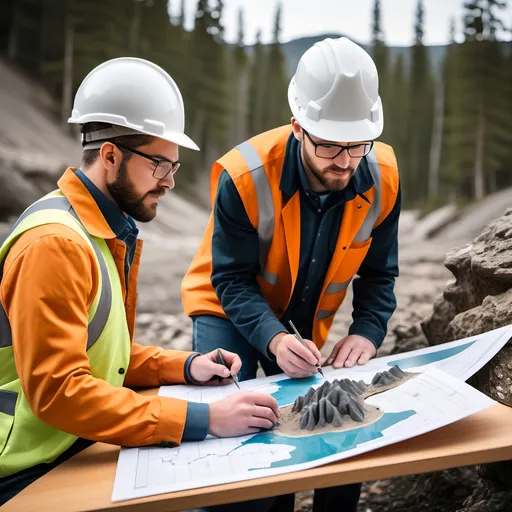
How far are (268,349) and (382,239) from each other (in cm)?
65

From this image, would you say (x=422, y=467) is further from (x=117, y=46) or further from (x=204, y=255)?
(x=117, y=46)

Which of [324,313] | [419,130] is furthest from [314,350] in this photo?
[419,130]

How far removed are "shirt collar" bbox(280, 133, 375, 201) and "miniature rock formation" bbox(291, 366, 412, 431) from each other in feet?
2.55

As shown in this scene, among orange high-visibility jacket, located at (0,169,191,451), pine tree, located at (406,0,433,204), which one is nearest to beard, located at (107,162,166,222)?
orange high-visibility jacket, located at (0,169,191,451)

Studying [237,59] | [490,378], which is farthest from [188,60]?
[490,378]

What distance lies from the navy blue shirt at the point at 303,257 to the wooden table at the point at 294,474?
89 centimetres

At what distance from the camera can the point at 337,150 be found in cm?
210

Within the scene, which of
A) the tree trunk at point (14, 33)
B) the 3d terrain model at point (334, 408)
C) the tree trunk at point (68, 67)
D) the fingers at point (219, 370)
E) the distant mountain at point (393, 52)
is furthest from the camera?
the tree trunk at point (14, 33)

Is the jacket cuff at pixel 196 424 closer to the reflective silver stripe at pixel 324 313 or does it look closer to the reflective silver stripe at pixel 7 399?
the reflective silver stripe at pixel 7 399

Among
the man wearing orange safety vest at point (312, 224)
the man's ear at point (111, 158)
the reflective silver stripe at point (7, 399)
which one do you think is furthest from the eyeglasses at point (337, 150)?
the reflective silver stripe at point (7, 399)

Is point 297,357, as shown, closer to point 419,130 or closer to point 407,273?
point 407,273

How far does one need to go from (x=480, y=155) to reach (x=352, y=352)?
4.82 metres

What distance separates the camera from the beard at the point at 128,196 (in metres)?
1.69

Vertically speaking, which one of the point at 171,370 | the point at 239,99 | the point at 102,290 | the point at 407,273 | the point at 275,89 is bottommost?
the point at 407,273
